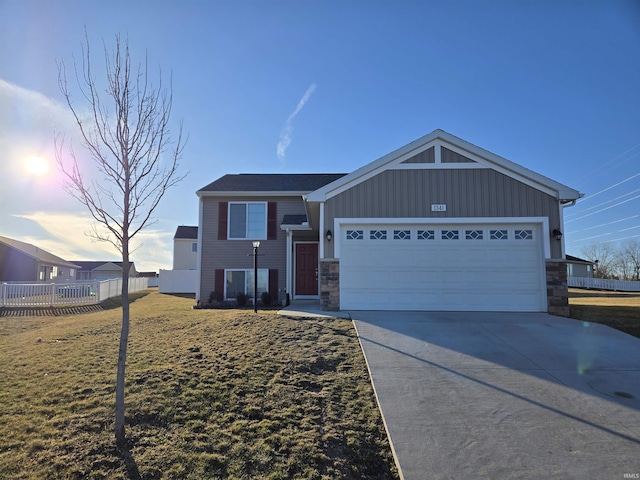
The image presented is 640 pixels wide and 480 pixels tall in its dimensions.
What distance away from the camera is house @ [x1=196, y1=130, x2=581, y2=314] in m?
9.20

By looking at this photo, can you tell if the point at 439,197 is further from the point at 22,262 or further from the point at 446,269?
the point at 22,262

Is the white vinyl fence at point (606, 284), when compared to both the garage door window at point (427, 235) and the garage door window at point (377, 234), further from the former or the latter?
the garage door window at point (377, 234)

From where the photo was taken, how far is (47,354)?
239 inches

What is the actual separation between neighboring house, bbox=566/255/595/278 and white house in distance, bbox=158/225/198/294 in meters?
32.7

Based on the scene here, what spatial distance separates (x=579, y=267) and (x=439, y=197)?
111ft

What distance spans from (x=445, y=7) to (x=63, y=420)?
9.78m

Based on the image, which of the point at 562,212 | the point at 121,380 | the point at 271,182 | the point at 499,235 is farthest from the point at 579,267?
the point at 121,380

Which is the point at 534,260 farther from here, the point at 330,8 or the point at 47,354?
the point at 47,354

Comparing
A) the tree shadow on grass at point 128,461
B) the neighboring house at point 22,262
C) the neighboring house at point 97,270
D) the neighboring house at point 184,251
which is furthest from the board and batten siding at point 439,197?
the neighboring house at point 97,270

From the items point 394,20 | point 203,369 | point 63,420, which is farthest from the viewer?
point 394,20

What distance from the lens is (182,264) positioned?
86.0 ft

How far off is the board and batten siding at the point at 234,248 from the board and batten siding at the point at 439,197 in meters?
4.97

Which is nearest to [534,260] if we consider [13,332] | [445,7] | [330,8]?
[445,7]

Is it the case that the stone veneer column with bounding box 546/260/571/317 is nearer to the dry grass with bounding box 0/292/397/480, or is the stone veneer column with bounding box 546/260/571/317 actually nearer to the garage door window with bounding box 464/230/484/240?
the garage door window with bounding box 464/230/484/240
